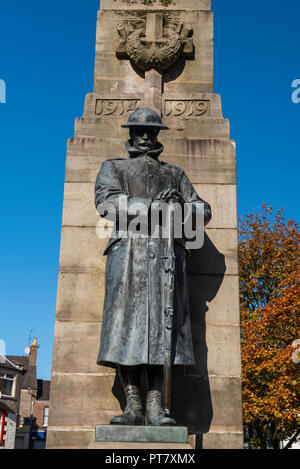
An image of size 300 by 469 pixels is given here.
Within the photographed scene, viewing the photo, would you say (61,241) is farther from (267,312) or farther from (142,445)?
(267,312)

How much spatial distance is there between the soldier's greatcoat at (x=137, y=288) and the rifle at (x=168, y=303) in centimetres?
14

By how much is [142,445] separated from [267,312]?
2153 cm

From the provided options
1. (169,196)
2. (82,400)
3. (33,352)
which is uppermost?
(33,352)

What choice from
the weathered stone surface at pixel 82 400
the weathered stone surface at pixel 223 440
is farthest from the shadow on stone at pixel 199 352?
the weathered stone surface at pixel 82 400

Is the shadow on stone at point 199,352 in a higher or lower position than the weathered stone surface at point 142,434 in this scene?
higher

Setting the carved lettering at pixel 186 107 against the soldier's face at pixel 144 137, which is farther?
the carved lettering at pixel 186 107

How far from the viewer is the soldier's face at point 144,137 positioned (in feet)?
23.3

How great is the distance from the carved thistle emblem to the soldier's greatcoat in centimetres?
262

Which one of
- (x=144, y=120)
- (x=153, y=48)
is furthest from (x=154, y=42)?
(x=144, y=120)

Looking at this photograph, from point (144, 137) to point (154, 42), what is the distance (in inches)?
101

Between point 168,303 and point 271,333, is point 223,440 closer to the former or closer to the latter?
point 168,303

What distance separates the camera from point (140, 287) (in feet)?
20.6

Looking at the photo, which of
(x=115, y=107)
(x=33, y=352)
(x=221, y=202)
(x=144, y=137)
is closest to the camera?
(x=144, y=137)

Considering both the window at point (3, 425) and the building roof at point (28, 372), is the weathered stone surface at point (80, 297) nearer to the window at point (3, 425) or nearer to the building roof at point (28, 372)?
the window at point (3, 425)
